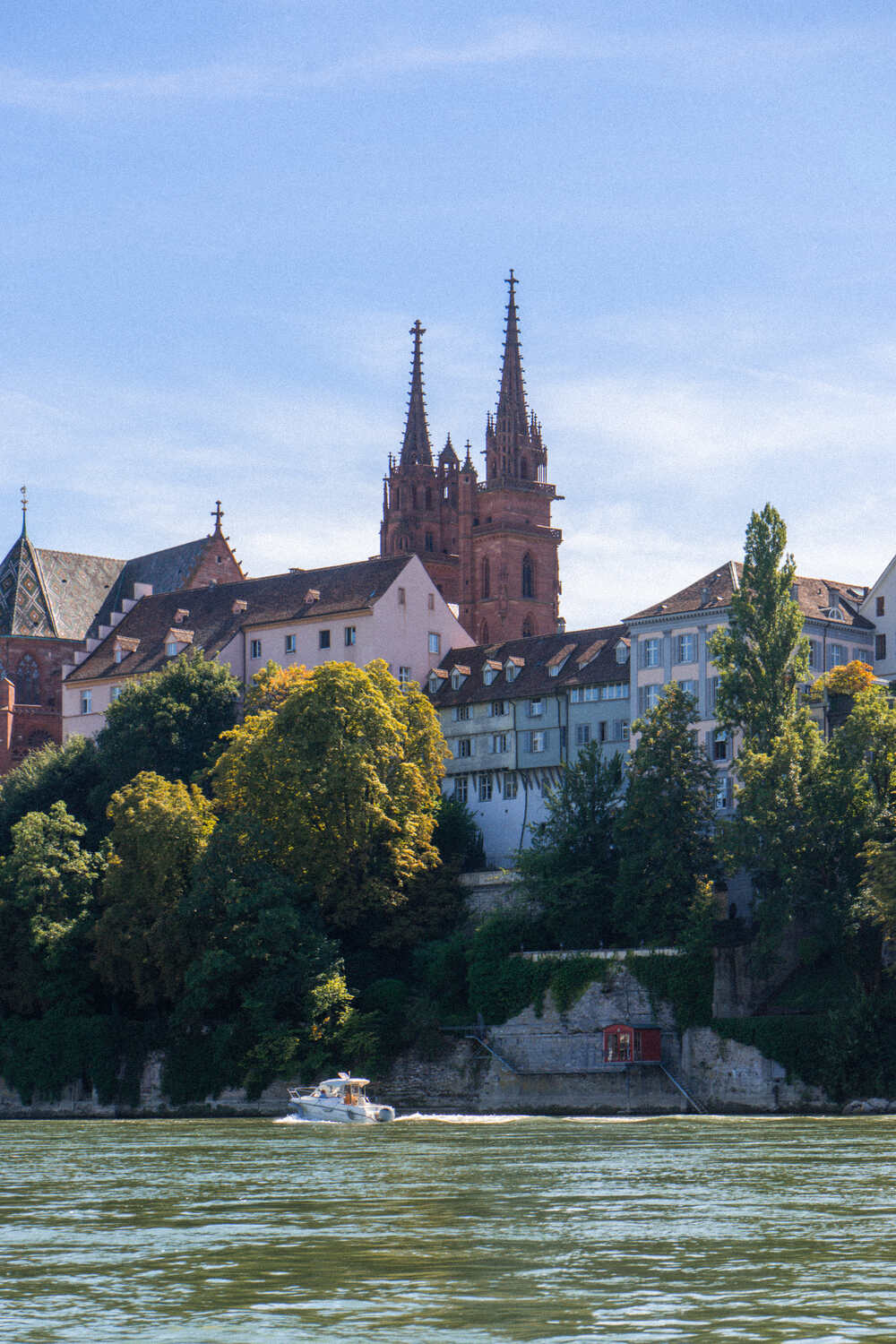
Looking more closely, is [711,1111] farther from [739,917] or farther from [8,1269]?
[8,1269]

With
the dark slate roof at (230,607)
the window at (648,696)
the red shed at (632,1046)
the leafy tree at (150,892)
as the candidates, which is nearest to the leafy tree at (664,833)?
the red shed at (632,1046)

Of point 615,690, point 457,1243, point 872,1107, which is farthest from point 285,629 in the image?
point 457,1243

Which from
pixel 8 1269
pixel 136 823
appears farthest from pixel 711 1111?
pixel 8 1269

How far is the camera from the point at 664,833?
259 feet

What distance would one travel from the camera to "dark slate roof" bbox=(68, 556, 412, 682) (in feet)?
346

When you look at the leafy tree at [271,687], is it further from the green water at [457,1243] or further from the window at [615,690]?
the green water at [457,1243]

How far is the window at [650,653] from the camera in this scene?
3661 inches

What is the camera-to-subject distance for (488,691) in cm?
9906

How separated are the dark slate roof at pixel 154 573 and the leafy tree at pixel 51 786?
25.4 meters

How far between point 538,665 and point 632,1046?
90.7 ft

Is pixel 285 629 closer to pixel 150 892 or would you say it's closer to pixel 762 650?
pixel 150 892

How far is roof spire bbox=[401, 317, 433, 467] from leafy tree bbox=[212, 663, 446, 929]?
2976 inches

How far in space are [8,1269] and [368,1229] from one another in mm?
6642

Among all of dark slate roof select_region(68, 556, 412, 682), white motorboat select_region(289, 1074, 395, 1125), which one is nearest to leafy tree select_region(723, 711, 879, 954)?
white motorboat select_region(289, 1074, 395, 1125)
